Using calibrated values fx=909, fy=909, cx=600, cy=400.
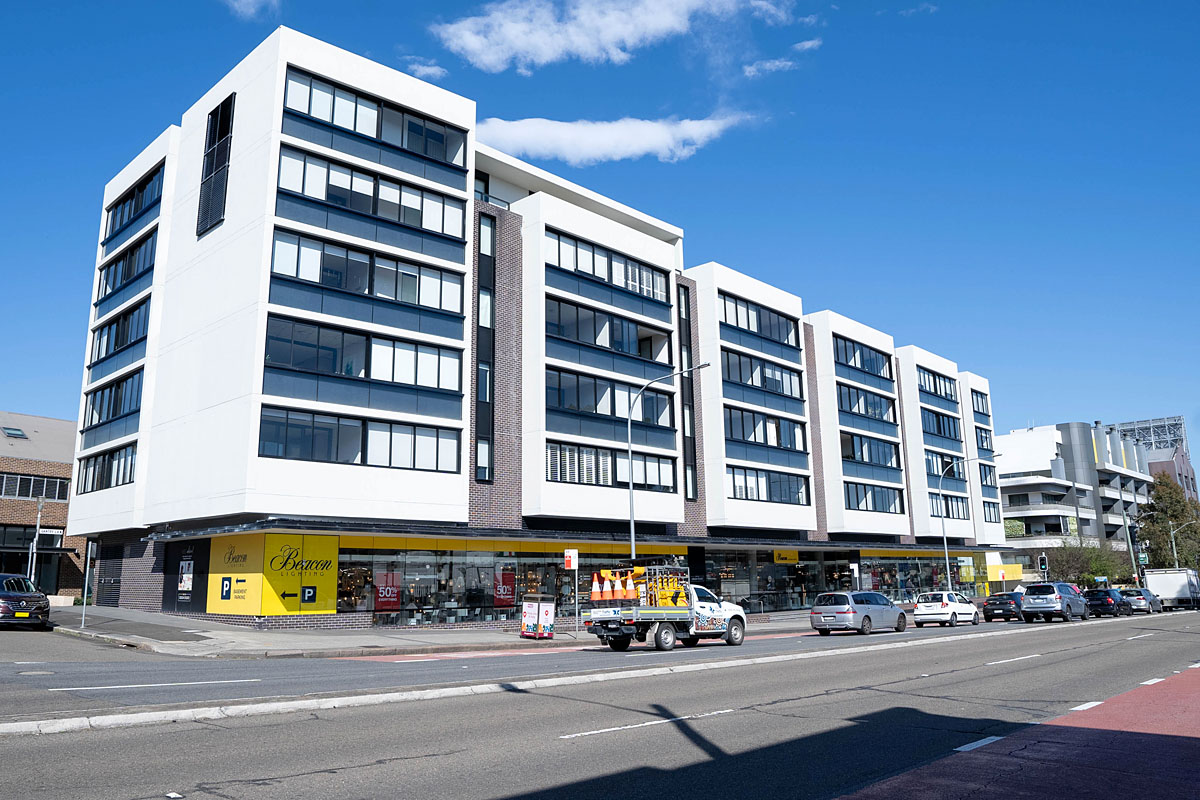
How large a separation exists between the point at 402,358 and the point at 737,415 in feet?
69.4

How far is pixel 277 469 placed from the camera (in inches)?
1204

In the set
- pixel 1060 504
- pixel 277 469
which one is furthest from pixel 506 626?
pixel 1060 504

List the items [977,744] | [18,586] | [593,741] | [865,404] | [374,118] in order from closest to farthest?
[977,744] → [593,741] → [18,586] → [374,118] → [865,404]

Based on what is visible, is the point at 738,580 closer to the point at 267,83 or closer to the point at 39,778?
the point at 267,83

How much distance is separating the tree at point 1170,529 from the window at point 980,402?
86.8 feet

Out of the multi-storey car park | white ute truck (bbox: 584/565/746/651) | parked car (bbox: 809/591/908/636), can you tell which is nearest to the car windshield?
the multi-storey car park

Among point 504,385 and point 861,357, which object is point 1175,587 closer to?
point 861,357

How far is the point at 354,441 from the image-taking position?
3284cm

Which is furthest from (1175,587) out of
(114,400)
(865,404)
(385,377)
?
(114,400)

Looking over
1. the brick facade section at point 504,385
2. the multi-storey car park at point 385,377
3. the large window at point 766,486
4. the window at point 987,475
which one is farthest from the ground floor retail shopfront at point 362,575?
the window at point 987,475

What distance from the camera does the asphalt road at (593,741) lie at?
295 inches

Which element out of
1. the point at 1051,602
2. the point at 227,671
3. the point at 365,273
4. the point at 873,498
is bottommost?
the point at 227,671

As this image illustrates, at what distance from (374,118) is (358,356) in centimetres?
970

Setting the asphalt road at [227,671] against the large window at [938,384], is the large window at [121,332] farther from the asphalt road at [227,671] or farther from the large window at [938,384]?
the large window at [938,384]
